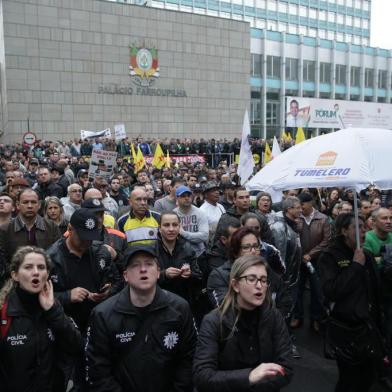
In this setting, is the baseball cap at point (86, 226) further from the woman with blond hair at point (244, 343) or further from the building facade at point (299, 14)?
Answer: the building facade at point (299, 14)

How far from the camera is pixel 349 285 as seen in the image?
375cm

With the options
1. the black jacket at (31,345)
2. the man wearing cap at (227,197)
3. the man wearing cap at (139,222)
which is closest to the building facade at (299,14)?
the man wearing cap at (227,197)

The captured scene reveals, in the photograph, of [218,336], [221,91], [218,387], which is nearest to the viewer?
[218,387]

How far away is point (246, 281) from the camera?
280 cm

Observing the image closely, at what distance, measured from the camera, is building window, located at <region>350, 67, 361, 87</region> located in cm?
5706

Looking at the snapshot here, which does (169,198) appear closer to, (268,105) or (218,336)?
(218,336)

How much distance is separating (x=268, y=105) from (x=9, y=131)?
97.5 ft

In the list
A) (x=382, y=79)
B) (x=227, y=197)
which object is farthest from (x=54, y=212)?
(x=382, y=79)

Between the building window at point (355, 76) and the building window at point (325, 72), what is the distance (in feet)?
12.2

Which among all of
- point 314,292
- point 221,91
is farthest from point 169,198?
point 221,91

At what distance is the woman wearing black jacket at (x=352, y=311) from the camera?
3.76 meters

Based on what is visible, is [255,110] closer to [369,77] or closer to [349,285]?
[369,77]

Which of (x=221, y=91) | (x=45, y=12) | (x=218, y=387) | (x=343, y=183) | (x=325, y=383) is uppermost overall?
(x=45, y=12)

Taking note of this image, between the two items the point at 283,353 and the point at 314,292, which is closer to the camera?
the point at 283,353
